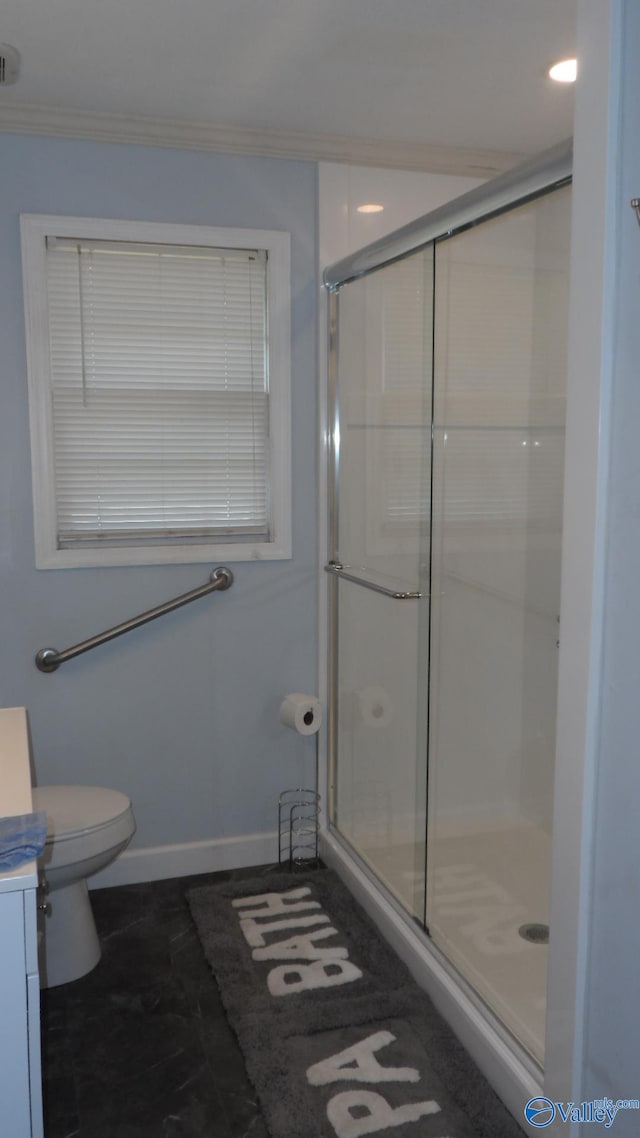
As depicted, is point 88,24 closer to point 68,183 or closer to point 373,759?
point 68,183

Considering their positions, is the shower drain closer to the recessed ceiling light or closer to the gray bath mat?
the gray bath mat

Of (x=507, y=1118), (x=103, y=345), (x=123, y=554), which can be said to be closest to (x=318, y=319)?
(x=103, y=345)

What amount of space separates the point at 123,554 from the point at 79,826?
839 mm

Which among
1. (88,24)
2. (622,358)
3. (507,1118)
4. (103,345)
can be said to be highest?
(88,24)

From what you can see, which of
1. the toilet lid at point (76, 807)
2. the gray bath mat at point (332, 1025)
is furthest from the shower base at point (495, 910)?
the toilet lid at point (76, 807)

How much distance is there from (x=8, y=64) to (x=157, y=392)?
0.93 metres

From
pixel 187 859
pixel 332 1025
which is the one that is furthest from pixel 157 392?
pixel 332 1025

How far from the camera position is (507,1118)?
6.08ft

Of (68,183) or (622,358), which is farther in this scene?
(68,183)

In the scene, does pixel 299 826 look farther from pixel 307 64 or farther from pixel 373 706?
pixel 307 64

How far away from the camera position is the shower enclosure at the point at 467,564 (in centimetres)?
200

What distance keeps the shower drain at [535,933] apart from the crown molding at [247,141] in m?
2.24

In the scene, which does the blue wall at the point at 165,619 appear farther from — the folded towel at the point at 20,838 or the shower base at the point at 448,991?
the folded towel at the point at 20,838

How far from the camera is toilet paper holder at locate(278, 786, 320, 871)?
3072 millimetres
